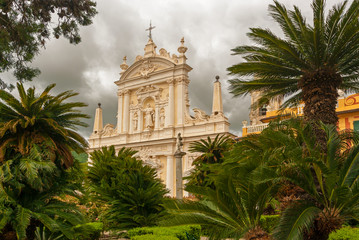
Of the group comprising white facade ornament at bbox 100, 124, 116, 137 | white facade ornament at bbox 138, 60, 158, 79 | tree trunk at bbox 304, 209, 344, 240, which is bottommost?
tree trunk at bbox 304, 209, 344, 240

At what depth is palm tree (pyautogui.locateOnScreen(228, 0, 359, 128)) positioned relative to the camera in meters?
9.05

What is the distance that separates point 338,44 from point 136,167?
25.0 feet

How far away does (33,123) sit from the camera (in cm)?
848

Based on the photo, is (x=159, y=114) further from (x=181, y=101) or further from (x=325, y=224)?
(x=325, y=224)

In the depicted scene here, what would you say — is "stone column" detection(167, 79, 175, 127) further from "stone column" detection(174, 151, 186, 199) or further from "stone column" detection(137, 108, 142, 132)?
"stone column" detection(174, 151, 186, 199)

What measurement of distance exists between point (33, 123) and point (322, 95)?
24.8 feet

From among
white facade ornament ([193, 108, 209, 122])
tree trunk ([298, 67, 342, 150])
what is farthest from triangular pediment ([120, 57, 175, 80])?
tree trunk ([298, 67, 342, 150])

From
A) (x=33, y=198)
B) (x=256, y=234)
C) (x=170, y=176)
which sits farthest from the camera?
(x=170, y=176)

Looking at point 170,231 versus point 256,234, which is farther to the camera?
point 170,231

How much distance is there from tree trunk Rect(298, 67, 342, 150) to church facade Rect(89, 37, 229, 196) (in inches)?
537

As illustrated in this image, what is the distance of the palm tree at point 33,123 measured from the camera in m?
8.48

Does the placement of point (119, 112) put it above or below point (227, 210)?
above

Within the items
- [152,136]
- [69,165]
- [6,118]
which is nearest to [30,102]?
[6,118]

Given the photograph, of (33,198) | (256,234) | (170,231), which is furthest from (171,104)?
(256,234)
